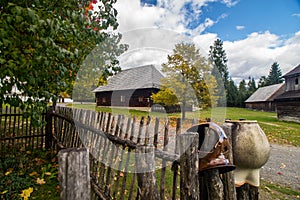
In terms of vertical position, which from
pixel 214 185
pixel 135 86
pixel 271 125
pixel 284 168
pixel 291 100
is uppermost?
pixel 135 86

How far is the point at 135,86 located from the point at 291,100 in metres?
14.6

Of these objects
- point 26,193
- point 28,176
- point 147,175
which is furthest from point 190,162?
point 28,176

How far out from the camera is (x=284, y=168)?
4574 millimetres

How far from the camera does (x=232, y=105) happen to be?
44.9m

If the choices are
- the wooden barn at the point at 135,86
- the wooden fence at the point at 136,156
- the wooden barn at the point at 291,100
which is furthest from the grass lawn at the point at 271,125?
the wooden barn at the point at 135,86

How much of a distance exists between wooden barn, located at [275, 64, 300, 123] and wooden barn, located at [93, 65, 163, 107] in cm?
1242

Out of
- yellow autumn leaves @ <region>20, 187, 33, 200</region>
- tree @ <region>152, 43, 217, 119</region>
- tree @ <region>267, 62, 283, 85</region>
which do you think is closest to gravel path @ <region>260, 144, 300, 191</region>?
yellow autumn leaves @ <region>20, 187, 33, 200</region>

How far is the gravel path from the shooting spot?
380cm

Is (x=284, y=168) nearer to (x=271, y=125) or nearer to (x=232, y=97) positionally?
(x=271, y=125)

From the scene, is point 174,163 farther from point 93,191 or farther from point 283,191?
point 283,191

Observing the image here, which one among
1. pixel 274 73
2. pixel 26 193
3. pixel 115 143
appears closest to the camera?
pixel 115 143

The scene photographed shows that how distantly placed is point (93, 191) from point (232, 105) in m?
47.8

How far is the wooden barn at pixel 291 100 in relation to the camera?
15648 mm

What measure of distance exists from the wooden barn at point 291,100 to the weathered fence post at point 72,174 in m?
19.7
